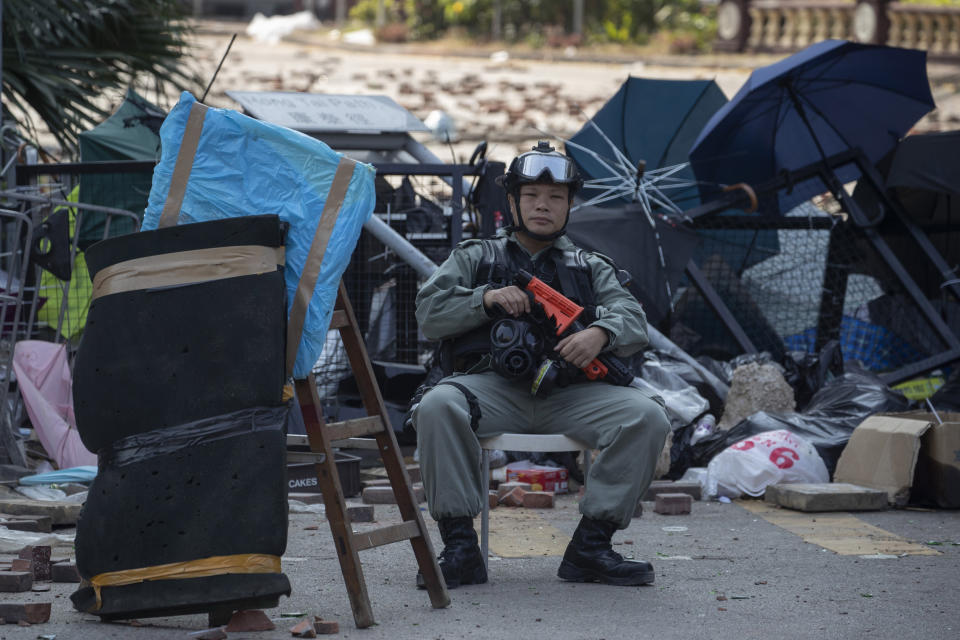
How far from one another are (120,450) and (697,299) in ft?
15.7

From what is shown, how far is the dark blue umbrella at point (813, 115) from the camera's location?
6.88 metres

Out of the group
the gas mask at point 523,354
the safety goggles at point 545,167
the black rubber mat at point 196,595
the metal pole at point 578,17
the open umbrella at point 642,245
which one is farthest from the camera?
the metal pole at point 578,17

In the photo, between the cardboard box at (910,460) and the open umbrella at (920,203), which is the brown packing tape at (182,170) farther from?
the open umbrella at (920,203)

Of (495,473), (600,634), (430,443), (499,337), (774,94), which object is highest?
(774,94)

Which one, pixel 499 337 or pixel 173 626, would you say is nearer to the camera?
pixel 173 626

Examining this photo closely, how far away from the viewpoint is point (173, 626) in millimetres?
3273

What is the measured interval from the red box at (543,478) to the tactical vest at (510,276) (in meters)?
1.68

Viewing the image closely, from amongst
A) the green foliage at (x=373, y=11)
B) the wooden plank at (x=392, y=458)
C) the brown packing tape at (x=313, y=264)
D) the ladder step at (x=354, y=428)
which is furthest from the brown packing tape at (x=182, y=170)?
the green foliage at (x=373, y=11)

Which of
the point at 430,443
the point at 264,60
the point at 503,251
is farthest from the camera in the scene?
the point at 264,60

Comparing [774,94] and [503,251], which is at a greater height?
[774,94]

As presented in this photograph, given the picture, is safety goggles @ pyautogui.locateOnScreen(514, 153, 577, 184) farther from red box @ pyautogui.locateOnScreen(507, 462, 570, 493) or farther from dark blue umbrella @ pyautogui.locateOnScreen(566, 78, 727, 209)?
dark blue umbrella @ pyautogui.locateOnScreen(566, 78, 727, 209)

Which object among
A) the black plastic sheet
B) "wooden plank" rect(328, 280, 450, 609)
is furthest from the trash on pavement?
"wooden plank" rect(328, 280, 450, 609)

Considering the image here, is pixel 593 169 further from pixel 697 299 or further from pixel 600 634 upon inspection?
pixel 600 634

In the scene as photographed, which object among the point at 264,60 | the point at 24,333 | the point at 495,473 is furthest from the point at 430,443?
the point at 264,60
